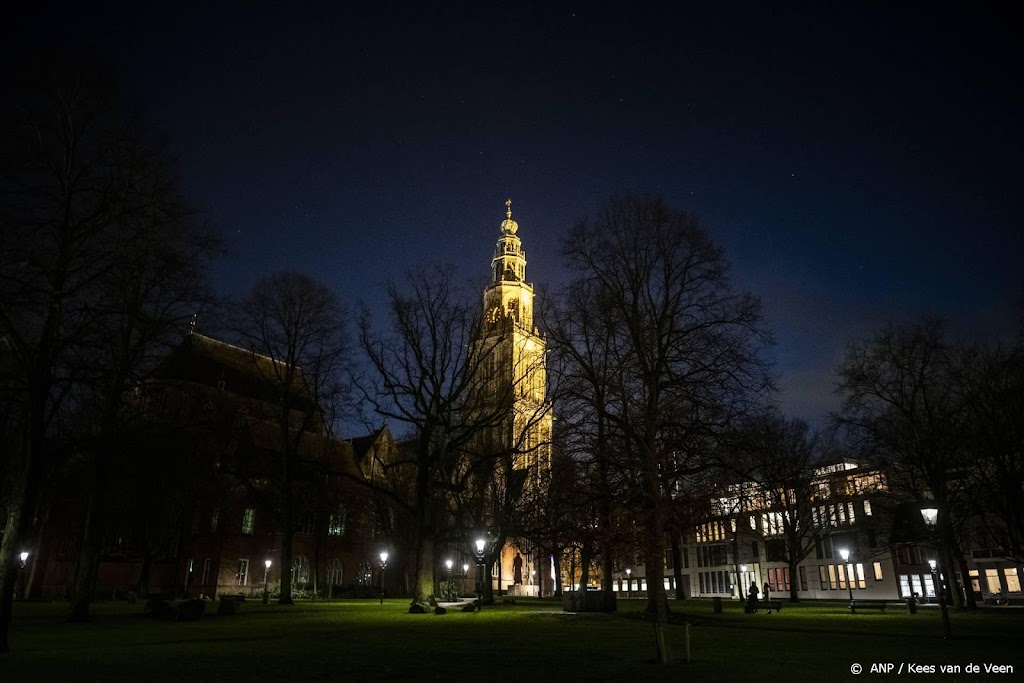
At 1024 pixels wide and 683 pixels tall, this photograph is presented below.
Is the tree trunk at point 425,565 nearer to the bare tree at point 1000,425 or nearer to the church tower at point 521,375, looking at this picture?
the church tower at point 521,375

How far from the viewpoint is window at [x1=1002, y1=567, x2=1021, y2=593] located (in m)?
48.9

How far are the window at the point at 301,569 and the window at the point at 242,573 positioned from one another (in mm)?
4575

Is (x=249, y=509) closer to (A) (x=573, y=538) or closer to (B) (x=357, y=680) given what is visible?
(A) (x=573, y=538)

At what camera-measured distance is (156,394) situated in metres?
21.3

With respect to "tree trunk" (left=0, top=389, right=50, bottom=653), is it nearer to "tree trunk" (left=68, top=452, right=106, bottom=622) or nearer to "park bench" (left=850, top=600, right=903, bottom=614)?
"tree trunk" (left=68, top=452, right=106, bottom=622)

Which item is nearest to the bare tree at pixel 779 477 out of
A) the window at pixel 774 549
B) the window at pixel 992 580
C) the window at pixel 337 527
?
the window at pixel 774 549

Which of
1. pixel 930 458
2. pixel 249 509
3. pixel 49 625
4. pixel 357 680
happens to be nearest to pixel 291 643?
pixel 357 680

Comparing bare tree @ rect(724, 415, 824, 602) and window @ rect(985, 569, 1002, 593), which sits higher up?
bare tree @ rect(724, 415, 824, 602)

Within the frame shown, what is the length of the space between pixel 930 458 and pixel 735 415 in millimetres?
16046

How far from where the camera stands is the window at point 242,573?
174ft

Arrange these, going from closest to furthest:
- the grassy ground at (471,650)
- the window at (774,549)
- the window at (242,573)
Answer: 1. the grassy ground at (471,650)
2. the window at (242,573)
3. the window at (774,549)

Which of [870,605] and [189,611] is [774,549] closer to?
[870,605]

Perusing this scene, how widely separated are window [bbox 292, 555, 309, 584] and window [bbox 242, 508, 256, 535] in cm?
487

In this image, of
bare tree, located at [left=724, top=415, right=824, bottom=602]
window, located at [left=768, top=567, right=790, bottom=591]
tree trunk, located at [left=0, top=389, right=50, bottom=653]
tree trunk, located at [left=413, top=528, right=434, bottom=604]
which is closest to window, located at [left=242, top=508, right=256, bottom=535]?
tree trunk, located at [left=413, top=528, right=434, bottom=604]
